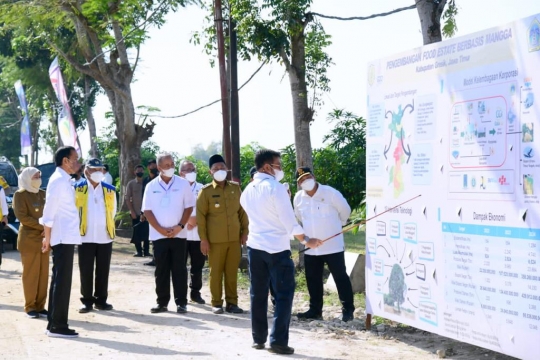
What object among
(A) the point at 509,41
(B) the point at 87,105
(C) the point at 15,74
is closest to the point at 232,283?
(A) the point at 509,41

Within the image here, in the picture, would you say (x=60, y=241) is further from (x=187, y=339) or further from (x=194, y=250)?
(x=194, y=250)

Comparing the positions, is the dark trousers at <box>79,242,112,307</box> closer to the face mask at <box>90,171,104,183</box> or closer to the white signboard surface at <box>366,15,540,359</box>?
the face mask at <box>90,171,104,183</box>

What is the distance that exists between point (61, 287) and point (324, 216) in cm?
314

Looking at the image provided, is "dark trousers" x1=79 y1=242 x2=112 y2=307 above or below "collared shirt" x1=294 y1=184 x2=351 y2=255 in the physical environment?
below

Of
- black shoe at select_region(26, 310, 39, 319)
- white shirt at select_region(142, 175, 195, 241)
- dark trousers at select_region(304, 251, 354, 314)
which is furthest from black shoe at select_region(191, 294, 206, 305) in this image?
black shoe at select_region(26, 310, 39, 319)

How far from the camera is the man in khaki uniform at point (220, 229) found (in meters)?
11.7

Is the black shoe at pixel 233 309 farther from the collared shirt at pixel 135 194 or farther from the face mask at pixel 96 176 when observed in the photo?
the collared shirt at pixel 135 194

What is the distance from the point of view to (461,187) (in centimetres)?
825

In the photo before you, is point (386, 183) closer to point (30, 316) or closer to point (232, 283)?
point (232, 283)

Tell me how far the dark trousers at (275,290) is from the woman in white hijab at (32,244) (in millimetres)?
3446

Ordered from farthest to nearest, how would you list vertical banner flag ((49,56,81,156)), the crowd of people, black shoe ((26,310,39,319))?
vertical banner flag ((49,56,81,156)) < black shoe ((26,310,39,319)) < the crowd of people

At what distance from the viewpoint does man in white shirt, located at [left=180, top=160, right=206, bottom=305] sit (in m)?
12.4

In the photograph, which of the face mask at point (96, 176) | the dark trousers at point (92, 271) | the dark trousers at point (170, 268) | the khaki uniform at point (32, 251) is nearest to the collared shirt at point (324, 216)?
the dark trousers at point (170, 268)

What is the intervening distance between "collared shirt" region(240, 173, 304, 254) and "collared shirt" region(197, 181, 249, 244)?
2552 mm
